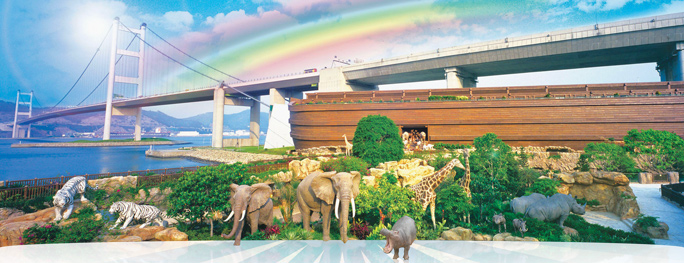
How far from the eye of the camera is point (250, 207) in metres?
7.75

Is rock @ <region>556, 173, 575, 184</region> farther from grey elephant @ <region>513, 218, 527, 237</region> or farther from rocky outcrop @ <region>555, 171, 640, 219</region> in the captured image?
grey elephant @ <region>513, 218, 527, 237</region>

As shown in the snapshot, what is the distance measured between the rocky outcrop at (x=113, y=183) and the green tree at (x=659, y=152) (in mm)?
29536

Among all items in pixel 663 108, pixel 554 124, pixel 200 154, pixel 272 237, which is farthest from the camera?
pixel 200 154

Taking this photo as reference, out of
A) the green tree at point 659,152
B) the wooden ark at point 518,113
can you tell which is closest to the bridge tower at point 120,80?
the wooden ark at point 518,113

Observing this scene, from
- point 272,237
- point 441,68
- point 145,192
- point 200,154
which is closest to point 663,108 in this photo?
point 441,68

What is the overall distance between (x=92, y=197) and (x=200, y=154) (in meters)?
30.3

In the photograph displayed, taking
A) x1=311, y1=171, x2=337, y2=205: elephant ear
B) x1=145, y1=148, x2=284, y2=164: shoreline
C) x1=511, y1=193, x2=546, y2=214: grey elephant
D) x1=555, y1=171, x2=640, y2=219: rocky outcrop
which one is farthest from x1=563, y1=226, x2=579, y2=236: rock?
x1=145, y1=148, x2=284, y2=164: shoreline

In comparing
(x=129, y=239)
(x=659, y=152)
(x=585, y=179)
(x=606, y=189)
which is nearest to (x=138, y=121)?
(x=129, y=239)

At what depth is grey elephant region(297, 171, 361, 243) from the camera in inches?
268

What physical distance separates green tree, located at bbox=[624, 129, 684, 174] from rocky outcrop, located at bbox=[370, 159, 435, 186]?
41.7 ft

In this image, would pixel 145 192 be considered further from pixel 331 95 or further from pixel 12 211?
pixel 331 95

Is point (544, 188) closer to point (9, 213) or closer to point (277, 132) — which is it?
point (9, 213)

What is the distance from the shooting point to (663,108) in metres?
21.5

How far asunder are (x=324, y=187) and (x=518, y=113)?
22.7 m
